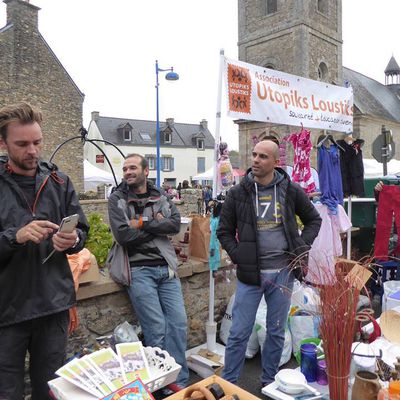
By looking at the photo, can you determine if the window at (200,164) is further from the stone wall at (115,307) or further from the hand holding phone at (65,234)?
the hand holding phone at (65,234)

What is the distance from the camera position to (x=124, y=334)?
122 inches

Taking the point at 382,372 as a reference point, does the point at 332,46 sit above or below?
above

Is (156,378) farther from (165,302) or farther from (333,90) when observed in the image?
(333,90)

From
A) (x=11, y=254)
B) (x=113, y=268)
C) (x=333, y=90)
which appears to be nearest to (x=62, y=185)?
(x=11, y=254)

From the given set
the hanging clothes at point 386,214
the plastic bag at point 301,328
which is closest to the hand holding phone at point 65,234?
the plastic bag at point 301,328

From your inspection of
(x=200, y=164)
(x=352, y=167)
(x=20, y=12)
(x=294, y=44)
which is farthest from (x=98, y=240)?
(x=200, y=164)

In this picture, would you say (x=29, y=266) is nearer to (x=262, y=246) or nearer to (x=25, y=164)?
(x=25, y=164)

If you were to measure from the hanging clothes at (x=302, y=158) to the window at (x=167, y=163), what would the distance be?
116ft

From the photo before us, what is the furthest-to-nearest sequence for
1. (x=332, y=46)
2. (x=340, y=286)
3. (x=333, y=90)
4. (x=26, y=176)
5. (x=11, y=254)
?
(x=332, y=46)
(x=333, y=90)
(x=26, y=176)
(x=11, y=254)
(x=340, y=286)

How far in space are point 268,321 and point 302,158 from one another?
7.65 feet

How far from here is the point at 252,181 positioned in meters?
3.16

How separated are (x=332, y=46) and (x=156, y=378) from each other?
27245mm

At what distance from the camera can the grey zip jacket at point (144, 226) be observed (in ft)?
9.81

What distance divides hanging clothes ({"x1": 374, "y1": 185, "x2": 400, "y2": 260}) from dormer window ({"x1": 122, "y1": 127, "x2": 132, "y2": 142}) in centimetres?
3564
